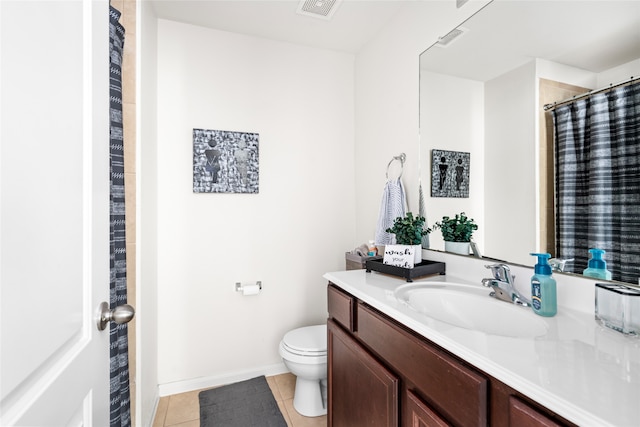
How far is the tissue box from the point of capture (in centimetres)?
77

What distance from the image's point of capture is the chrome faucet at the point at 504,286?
1021mm

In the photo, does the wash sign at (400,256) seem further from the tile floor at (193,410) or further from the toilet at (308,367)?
the tile floor at (193,410)

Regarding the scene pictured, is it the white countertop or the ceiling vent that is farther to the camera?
the ceiling vent

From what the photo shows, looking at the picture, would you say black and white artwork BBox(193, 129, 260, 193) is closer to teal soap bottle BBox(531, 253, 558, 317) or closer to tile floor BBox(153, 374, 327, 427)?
tile floor BBox(153, 374, 327, 427)

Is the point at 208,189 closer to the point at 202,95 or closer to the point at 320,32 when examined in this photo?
the point at 202,95

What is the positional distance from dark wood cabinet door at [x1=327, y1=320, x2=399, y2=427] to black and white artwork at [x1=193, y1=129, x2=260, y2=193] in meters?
1.17

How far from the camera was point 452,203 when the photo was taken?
4.99ft

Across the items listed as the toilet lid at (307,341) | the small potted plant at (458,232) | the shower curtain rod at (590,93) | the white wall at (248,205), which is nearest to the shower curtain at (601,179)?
the shower curtain rod at (590,93)

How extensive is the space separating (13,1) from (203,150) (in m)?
1.63

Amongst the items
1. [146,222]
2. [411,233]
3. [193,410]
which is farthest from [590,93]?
[193,410]

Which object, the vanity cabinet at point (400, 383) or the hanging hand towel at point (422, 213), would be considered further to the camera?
the hanging hand towel at point (422, 213)

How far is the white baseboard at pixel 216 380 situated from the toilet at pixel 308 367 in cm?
34

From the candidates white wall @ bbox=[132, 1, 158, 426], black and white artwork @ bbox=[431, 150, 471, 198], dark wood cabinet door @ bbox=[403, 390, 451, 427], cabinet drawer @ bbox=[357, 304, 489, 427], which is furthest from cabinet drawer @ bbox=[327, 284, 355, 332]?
white wall @ bbox=[132, 1, 158, 426]

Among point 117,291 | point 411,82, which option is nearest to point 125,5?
point 117,291
